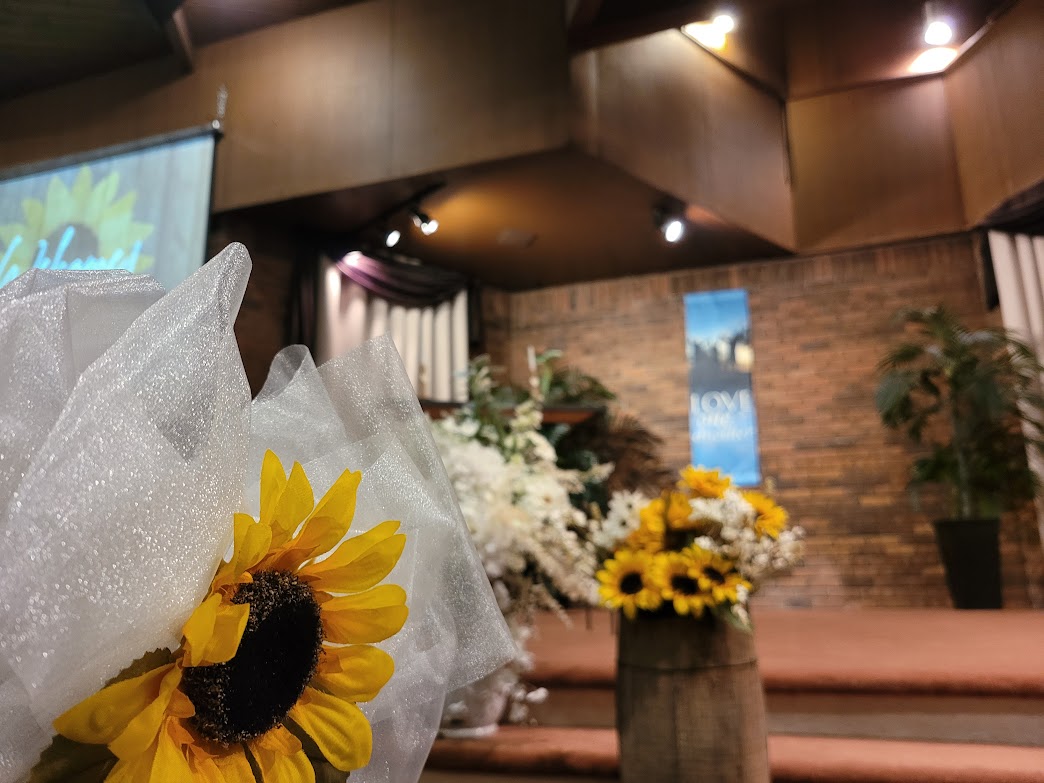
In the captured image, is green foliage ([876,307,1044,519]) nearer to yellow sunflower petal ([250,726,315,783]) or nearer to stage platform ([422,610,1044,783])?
stage platform ([422,610,1044,783])

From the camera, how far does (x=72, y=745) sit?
0.83 ft

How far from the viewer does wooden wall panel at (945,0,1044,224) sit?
4.51 metres

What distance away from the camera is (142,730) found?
0.79 ft

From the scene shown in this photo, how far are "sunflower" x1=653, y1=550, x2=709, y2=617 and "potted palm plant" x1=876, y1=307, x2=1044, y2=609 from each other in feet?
13.0

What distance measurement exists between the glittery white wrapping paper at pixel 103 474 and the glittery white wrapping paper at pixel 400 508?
7 centimetres

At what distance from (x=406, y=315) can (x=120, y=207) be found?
3.11 meters

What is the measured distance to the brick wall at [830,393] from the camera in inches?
203

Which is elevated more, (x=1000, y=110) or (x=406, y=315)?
(x=1000, y=110)

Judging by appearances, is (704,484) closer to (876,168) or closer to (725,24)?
(725,24)

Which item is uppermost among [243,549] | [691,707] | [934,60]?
[934,60]

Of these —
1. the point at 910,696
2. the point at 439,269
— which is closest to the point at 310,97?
the point at 439,269

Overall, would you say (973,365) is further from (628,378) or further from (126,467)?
(126,467)

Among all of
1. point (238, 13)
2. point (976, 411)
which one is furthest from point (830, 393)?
point (238, 13)

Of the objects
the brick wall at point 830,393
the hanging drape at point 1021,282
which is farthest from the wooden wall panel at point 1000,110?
the brick wall at point 830,393
